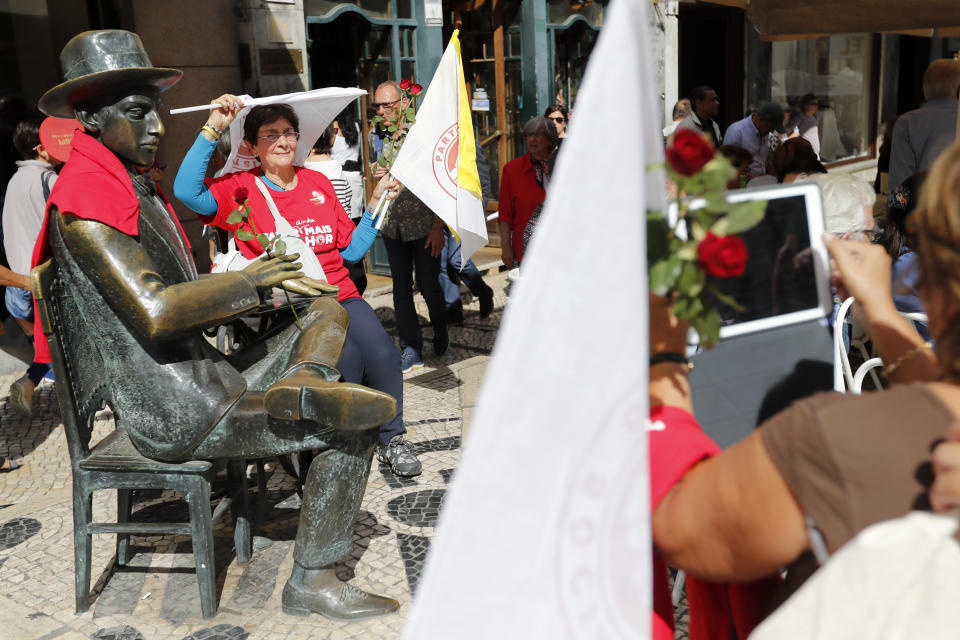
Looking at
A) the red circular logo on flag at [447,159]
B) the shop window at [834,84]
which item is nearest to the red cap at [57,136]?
the red circular logo on flag at [447,159]

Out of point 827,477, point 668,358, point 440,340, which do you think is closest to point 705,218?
point 668,358

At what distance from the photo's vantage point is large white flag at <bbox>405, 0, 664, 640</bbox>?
1.10m

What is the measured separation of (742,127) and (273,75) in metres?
4.40

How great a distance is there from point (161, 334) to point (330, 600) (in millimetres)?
1039

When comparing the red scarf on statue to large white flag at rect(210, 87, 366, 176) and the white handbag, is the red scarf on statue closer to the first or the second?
the white handbag

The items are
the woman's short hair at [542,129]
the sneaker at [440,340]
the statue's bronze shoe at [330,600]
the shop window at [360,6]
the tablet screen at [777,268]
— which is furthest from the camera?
the shop window at [360,6]

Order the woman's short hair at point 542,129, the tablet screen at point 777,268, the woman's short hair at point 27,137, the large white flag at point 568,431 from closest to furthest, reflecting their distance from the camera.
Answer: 1. the large white flag at point 568,431
2. the tablet screen at point 777,268
3. the woman's short hair at point 27,137
4. the woman's short hair at point 542,129

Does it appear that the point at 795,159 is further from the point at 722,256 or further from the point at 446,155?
the point at 722,256

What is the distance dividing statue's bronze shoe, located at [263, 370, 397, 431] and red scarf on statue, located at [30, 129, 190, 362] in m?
0.65

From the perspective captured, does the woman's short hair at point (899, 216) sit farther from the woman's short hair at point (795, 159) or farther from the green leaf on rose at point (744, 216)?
the green leaf on rose at point (744, 216)

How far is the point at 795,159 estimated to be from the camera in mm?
4453

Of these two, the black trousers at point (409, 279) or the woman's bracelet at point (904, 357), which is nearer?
the woman's bracelet at point (904, 357)

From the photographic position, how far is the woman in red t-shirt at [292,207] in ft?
11.2

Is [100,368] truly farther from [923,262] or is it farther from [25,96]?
[25,96]
